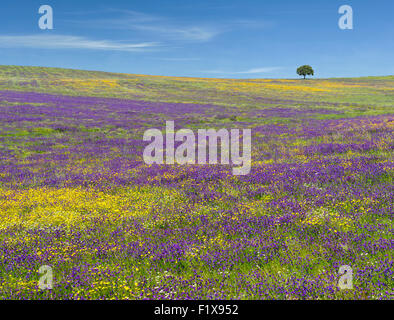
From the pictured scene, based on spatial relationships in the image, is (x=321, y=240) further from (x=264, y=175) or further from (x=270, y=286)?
(x=264, y=175)

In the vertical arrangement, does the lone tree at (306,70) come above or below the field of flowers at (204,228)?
above

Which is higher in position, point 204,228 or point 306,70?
point 306,70

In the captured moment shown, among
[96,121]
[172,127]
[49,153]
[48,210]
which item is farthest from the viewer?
→ [96,121]

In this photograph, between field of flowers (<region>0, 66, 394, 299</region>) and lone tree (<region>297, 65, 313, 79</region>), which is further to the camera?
lone tree (<region>297, 65, 313, 79</region>)

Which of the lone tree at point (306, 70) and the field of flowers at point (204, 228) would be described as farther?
the lone tree at point (306, 70)

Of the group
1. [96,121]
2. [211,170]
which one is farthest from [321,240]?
[96,121]

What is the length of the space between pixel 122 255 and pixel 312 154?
10.5 m

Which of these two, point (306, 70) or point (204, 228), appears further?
point (306, 70)

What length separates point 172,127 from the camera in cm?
3195

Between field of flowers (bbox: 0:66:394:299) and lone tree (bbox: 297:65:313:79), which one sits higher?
lone tree (bbox: 297:65:313:79)
